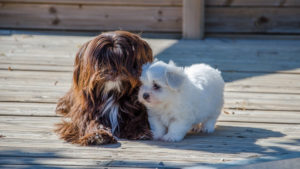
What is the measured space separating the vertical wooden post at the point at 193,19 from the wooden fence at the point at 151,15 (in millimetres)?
14

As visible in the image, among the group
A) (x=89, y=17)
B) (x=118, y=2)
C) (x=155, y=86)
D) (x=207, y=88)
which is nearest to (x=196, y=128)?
(x=207, y=88)

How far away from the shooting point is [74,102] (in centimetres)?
421

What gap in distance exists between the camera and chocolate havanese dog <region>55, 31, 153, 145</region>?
12.2 ft

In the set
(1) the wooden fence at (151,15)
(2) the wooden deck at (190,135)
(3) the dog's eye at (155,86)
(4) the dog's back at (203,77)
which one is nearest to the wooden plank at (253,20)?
(1) the wooden fence at (151,15)

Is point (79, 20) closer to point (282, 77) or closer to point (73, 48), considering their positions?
point (73, 48)

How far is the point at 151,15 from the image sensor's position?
7.84 meters

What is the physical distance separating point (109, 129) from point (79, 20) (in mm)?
4499

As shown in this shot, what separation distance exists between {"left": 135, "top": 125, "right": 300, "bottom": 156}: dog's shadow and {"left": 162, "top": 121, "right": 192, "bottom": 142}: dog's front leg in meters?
0.04

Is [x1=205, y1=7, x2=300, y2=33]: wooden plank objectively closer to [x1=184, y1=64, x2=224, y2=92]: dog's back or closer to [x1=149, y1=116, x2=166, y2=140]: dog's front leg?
[x1=184, y1=64, x2=224, y2=92]: dog's back

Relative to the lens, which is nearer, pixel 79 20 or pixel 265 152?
pixel 265 152

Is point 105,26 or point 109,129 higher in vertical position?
point 105,26

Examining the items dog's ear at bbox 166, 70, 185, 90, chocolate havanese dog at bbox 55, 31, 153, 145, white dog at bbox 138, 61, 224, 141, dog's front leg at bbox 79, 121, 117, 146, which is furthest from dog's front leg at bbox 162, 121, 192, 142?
dog's front leg at bbox 79, 121, 117, 146

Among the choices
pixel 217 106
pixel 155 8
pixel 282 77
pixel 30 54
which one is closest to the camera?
pixel 217 106


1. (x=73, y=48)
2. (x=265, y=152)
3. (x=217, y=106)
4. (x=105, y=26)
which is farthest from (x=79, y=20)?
(x=265, y=152)
